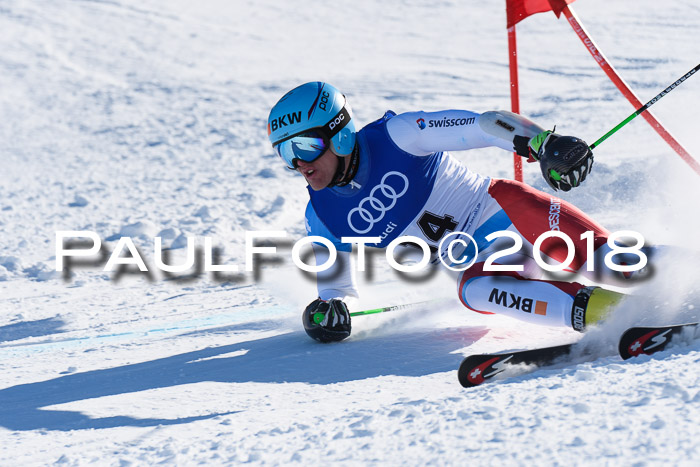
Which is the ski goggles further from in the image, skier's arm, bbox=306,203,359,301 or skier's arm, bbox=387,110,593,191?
skier's arm, bbox=306,203,359,301

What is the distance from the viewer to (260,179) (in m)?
7.44

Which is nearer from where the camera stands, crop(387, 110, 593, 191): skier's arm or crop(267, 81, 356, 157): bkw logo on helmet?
crop(387, 110, 593, 191): skier's arm

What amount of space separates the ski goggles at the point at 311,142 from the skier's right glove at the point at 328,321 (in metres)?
0.68

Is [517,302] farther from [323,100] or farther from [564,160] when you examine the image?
[323,100]

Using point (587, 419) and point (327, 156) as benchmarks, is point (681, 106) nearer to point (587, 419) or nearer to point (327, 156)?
point (327, 156)

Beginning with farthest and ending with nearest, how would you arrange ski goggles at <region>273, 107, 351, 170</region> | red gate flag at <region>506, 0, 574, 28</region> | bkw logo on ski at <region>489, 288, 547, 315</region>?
red gate flag at <region>506, 0, 574, 28</region> < ski goggles at <region>273, 107, 351, 170</region> < bkw logo on ski at <region>489, 288, 547, 315</region>

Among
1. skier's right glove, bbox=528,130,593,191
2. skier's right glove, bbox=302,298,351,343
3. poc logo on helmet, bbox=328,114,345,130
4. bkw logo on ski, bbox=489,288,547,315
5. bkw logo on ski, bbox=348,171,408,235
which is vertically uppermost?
poc logo on helmet, bbox=328,114,345,130

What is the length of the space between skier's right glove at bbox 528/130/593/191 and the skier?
5.1 inches

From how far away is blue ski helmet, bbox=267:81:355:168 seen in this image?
3189 mm

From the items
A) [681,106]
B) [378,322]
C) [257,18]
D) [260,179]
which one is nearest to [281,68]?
[257,18]

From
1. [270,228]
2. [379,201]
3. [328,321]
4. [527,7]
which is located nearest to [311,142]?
[379,201]

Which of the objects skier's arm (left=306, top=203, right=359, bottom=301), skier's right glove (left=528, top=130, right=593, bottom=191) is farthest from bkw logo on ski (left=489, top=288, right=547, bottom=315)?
skier's arm (left=306, top=203, right=359, bottom=301)

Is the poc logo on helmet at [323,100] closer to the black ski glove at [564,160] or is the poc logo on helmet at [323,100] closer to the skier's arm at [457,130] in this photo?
the skier's arm at [457,130]

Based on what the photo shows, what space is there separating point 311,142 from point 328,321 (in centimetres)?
80
